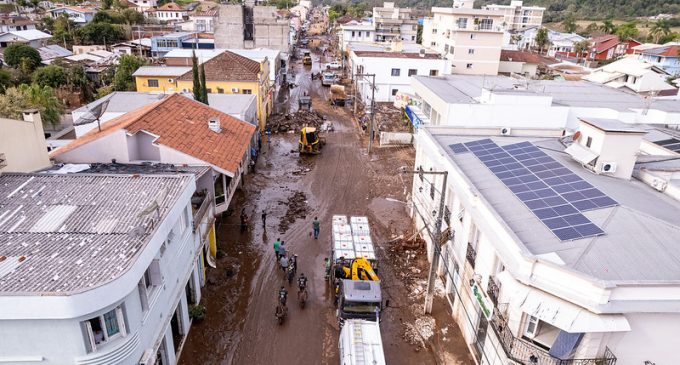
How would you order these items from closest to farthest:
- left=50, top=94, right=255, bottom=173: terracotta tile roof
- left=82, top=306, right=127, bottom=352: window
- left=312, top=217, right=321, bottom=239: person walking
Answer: left=82, top=306, right=127, bottom=352: window, left=50, top=94, right=255, bottom=173: terracotta tile roof, left=312, top=217, right=321, bottom=239: person walking

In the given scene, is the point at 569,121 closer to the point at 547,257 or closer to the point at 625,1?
the point at 547,257

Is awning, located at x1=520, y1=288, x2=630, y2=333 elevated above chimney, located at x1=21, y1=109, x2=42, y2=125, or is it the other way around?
chimney, located at x1=21, y1=109, x2=42, y2=125

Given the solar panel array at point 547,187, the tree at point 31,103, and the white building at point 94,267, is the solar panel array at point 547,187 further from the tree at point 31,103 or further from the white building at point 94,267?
the tree at point 31,103

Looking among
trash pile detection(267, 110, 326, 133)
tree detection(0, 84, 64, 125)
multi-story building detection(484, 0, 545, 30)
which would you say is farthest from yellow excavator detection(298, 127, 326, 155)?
multi-story building detection(484, 0, 545, 30)

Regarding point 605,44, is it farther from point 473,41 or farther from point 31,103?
point 31,103

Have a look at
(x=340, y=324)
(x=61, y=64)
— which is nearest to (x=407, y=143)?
(x=340, y=324)

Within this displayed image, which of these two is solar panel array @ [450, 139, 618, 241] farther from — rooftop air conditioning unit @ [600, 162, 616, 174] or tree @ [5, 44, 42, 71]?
tree @ [5, 44, 42, 71]

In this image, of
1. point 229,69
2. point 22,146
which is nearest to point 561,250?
point 22,146
